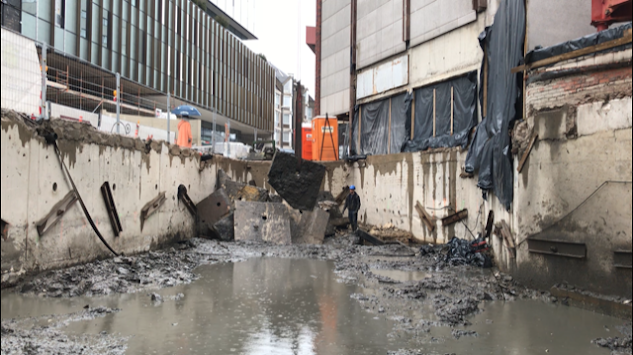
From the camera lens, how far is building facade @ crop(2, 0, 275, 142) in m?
25.4

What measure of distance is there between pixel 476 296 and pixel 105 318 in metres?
5.00

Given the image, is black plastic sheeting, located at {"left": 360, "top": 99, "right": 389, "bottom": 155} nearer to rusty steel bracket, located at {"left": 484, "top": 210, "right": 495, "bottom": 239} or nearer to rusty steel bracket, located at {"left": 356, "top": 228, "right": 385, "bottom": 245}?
rusty steel bracket, located at {"left": 356, "top": 228, "right": 385, "bottom": 245}

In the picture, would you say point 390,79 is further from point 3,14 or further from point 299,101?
point 3,14

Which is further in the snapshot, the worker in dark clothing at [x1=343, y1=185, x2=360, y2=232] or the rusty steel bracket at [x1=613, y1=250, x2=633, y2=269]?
the worker in dark clothing at [x1=343, y1=185, x2=360, y2=232]

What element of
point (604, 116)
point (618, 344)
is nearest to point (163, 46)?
point (604, 116)

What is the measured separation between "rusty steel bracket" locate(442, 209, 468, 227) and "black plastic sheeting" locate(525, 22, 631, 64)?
178 inches

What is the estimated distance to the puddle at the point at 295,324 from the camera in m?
4.93

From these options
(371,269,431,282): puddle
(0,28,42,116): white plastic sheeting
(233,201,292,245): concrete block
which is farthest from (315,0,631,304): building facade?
(0,28,42,116): white plastic sheeting

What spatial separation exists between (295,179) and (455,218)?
14.2 ft

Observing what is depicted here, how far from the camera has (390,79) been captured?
1756 centimetres

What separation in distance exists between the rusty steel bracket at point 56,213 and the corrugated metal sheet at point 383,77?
37.7 ft

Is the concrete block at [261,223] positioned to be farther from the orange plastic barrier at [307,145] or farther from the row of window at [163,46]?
the row of window at [163,46]

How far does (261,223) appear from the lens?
1347 cm

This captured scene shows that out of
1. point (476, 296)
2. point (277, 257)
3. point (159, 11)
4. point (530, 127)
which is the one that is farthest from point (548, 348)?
point (159, 11)
